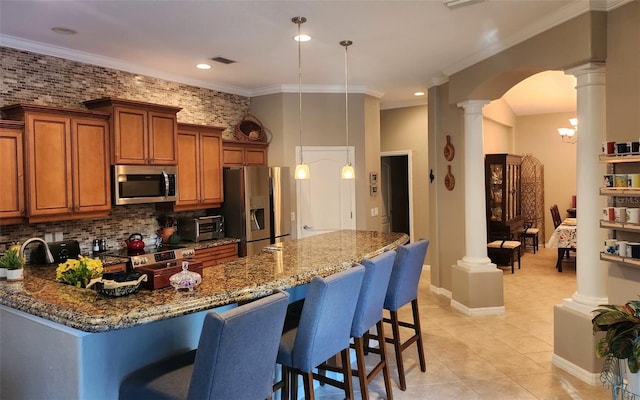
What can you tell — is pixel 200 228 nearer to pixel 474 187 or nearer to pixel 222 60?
pixel 222 60

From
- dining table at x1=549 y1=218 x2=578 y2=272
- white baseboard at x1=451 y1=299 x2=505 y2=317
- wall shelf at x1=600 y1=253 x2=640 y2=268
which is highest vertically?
wall shelf at x1=600 y1=253 x2=640 y2=268

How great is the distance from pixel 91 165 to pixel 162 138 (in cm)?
81

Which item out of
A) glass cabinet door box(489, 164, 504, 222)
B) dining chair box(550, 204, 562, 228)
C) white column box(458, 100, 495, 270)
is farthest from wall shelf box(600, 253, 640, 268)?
dining chair box(550, 204, 562, 228)

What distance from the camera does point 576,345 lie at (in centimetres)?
351

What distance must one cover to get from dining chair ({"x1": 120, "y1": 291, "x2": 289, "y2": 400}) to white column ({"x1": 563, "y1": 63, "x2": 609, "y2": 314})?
280cm

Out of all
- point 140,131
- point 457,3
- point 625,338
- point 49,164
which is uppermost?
point 457,3

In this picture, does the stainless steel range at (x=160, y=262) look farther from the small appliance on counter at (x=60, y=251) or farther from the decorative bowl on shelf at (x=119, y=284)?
the small appliance on counter at (x=60, y=251)

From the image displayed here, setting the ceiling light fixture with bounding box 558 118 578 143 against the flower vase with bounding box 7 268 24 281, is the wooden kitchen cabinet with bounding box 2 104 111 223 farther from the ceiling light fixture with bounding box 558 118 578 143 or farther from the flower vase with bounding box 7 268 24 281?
the ceiling light fixture with bounding box 558 118 578 143

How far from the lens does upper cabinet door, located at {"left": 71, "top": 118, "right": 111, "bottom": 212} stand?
4059 millimetres

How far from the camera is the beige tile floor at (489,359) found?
3273mm

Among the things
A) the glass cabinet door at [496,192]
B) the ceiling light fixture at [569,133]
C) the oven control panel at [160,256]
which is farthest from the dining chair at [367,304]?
the ceiling light fixture at [569,133]

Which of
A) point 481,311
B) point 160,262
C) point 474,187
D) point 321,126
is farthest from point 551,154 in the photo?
point 160,262

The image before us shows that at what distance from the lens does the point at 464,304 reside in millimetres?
5203

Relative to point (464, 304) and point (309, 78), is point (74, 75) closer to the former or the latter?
point (309, 78)
